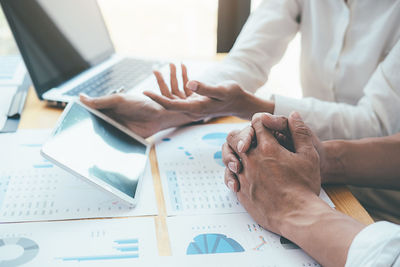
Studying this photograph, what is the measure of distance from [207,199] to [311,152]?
0.20m

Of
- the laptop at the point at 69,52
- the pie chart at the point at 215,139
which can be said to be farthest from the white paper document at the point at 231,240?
the laptop at the point at 69,52

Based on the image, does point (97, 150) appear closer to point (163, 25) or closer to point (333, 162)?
point (333, 162)

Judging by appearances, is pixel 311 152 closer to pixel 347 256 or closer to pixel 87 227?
pixel 347 256

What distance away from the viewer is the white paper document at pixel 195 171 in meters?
0.64

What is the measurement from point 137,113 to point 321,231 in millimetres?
462

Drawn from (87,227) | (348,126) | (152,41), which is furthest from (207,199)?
(152,41)

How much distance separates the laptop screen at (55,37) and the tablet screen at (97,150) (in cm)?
27

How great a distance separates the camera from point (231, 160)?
68cm

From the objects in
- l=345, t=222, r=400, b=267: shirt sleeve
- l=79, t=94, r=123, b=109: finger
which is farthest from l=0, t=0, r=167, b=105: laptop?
l=345, t=222, r=400, b=267: shirt sleeve

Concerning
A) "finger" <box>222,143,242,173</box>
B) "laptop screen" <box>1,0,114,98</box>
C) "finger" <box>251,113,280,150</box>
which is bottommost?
"finger" <box>222,143,242,173</box>

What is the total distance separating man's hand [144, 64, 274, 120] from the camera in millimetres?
787

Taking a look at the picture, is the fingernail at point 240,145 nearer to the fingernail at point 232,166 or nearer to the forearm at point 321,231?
the fingernail at point 232,166

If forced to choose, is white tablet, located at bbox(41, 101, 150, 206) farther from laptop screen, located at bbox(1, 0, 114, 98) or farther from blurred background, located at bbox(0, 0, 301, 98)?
blurred background, located at bbox(0, 0, 301, 98)

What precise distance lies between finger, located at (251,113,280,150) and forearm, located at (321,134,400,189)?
0.17 meters
